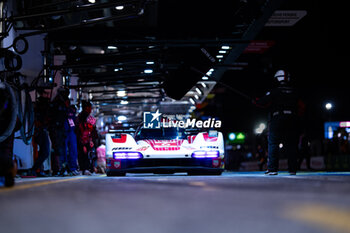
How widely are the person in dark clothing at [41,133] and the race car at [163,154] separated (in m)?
1.72

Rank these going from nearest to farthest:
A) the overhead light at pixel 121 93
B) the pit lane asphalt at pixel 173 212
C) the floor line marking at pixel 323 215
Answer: the pit lane asphalt at pixel 173 212 → the floor line marking at pixel 323 215 → the overhead light at pixel 121 93

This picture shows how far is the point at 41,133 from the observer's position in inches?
448

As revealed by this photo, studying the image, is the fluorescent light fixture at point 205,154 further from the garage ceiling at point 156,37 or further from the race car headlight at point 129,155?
the garage ceiling at point 156,37

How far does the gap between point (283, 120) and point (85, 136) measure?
5.30 m

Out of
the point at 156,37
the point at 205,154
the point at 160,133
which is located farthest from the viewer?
the point at 156,37

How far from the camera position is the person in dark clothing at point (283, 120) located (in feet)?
33.1

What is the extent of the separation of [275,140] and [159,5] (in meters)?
7.69

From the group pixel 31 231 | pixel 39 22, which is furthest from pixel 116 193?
pixel 39 22

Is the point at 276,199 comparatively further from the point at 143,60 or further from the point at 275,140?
the point at 143,60

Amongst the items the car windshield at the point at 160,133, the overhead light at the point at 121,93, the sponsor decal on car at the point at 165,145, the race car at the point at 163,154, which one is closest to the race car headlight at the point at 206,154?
the race car at the point at 163,154

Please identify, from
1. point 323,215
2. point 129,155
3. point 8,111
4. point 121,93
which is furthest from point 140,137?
point 121,93

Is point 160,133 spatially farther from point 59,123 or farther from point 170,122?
point 59,123

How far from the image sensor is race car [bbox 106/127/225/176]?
33.2ft

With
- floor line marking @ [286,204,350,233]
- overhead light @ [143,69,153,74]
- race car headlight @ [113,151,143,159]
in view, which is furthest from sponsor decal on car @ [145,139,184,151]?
overhead light @ [143,69,153,74]
